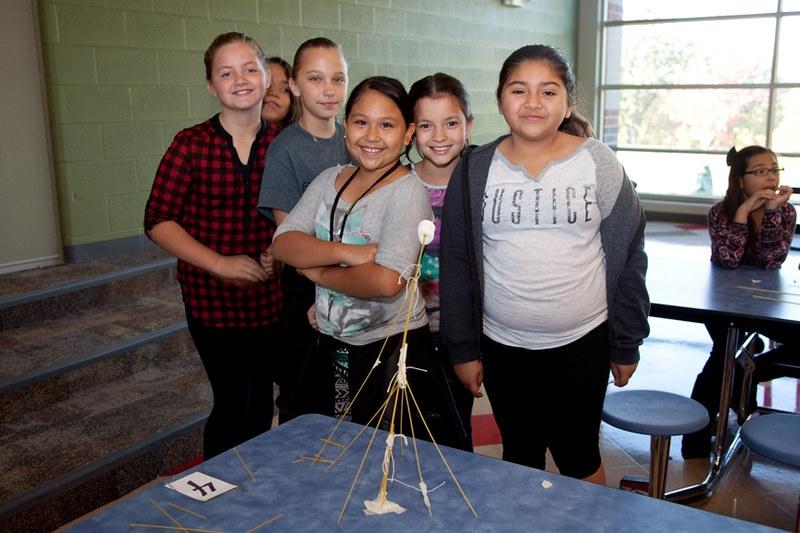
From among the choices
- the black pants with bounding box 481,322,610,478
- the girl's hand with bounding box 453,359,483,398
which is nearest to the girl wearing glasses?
the black pants with bounding box 481,322,610,478

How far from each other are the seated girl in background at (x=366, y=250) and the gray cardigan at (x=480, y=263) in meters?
0.08

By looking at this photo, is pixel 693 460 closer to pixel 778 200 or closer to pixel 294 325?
pixel 778 200

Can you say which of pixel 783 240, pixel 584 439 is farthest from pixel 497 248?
pixel 783 240

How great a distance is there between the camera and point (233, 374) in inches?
89.8

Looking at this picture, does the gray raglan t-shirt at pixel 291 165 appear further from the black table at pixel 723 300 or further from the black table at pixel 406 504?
the black table at pixel 723 300

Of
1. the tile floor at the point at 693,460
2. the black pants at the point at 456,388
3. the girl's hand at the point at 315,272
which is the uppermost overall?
the girl's hand at the point at 315,272

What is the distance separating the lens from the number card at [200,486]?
1.32 m

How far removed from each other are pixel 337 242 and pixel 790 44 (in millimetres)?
7602

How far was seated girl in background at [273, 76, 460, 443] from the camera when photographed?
1824 mm

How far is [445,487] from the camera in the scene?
133 cm

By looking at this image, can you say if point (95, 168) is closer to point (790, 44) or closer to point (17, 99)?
point (17, 99)

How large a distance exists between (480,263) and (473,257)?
2 cm

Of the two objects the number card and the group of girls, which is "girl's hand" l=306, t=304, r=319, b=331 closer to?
the group of girls

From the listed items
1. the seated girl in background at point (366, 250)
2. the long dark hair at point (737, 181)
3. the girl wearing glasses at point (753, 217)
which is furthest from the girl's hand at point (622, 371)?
the long dark hair at point (737, 181)
